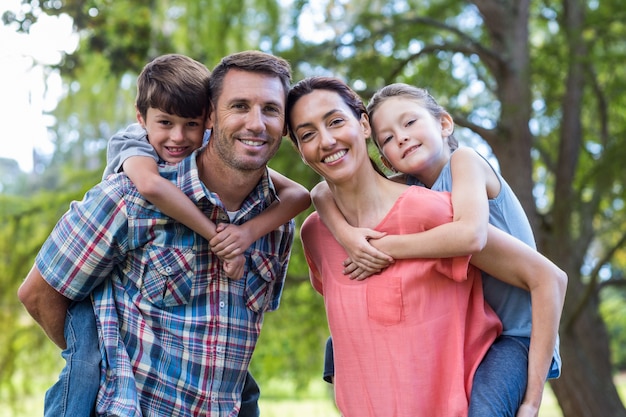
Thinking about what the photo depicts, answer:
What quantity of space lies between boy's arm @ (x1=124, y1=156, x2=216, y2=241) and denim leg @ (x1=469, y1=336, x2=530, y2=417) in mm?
929

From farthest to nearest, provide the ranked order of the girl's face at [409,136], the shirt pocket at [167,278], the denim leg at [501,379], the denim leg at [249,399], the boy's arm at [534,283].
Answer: the denim leg at [249,399] → the girl's face at [409,136] → the shirt pocket at [167,278] → the boy's arm at [534,283] → the denim leg at [501,379]

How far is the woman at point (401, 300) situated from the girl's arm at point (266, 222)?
0.79ft

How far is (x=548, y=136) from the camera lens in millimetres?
7469

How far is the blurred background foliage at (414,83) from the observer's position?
5793 mm

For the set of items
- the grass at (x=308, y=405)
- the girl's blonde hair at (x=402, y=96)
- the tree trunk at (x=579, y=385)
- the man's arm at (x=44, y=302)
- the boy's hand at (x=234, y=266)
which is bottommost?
the grass at (x=308, y=405)

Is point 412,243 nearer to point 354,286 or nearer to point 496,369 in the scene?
point 354,286

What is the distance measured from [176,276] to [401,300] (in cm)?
70

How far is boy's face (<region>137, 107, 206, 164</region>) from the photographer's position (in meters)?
2.69

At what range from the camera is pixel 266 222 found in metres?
2.54

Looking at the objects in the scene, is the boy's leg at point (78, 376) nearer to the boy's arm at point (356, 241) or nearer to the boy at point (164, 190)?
the boy at point (164, 190)

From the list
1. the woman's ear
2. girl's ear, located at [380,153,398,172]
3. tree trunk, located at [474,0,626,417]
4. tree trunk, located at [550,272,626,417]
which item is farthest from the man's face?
tree trunk, located at [550,272,626,417]

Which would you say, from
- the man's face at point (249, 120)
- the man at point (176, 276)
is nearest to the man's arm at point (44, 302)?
the man at point (176, 276)

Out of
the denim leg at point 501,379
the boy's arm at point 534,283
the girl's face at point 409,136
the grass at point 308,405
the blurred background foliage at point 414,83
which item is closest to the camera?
the denim leg at point 501,379

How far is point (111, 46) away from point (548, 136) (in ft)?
13.7
